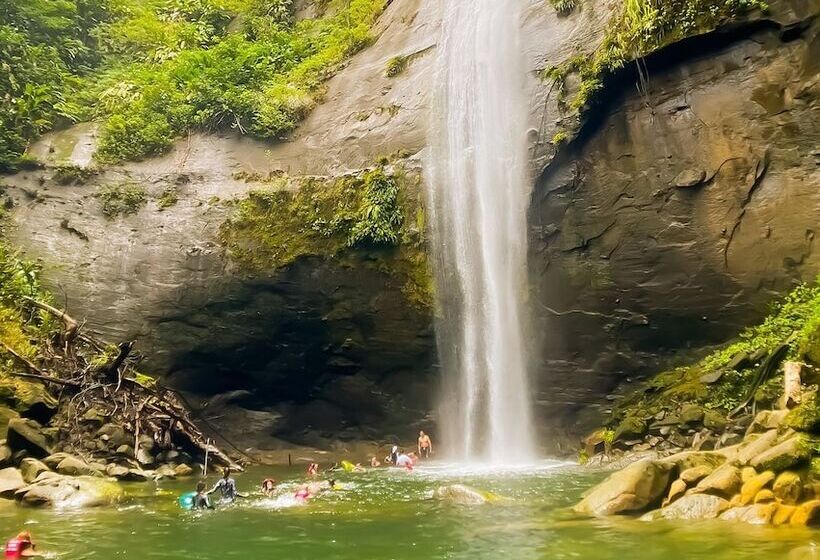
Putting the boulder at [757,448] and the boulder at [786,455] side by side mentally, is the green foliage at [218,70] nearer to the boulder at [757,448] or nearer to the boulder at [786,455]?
the boulder at [757,448]

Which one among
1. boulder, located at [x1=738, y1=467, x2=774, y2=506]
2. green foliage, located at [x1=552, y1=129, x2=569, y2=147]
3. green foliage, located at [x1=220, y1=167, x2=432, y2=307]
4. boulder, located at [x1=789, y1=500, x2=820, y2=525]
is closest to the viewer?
boulder, located at [x1=789, y1=500, x2=820, y2=525]

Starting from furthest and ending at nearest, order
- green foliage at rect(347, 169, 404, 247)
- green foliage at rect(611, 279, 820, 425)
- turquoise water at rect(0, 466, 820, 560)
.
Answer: green foliage at rect(347, 169, 404, 247) → green foliage at rect(611, 279, 820, 425) → turquoise water at rect(0, 466, 820, 560)

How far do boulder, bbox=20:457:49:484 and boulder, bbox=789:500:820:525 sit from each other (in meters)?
12.5

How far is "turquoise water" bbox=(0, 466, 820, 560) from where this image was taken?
7.52 meters

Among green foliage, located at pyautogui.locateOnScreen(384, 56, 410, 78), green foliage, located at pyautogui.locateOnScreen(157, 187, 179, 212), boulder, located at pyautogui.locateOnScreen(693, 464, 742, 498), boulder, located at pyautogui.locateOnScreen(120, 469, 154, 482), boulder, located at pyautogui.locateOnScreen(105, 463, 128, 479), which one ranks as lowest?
boulder, located at pyautogui.locateOnScreen(693, 464, 742, 498)

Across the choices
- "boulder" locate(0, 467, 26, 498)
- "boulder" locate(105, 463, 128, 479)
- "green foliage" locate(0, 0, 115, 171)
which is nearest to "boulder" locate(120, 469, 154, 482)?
"boulder" locate(105, 463, 128, 479)

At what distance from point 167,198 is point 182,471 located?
8633mm

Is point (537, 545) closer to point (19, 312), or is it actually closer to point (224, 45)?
point (19, 312)

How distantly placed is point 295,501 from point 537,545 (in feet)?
18.4

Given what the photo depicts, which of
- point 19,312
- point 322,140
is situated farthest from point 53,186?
point 322,140

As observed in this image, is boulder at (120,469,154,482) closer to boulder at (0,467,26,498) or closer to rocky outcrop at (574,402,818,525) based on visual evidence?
boulder at (0,467,26,498)

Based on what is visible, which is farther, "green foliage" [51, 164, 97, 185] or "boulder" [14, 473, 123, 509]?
"green foliage" [51, 164, 97, 185]

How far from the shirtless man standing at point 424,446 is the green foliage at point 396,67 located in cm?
1137

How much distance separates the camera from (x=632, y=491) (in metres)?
9.61
